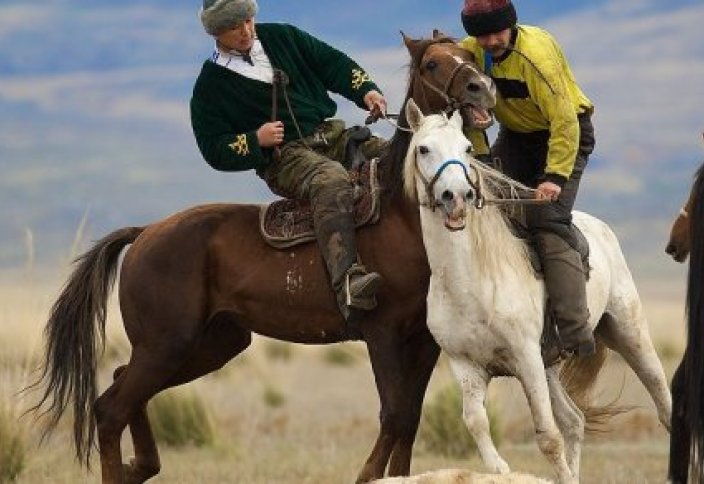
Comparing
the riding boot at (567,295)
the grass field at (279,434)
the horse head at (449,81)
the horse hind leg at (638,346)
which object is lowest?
the grass field at (279,434)

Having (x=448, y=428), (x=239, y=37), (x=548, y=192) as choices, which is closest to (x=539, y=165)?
(x=548, y=192)

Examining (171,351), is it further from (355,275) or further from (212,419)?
(212,419)

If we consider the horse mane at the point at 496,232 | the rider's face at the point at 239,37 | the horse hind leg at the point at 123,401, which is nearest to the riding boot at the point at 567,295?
the horse mane at the point at 496,232

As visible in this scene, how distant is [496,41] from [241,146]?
1731mm

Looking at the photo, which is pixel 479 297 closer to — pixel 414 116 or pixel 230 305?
pixel 414 116

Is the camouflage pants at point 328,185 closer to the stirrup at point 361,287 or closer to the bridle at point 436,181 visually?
the stirrup at point 361,287

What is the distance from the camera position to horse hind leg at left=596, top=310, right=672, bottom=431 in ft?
31.9

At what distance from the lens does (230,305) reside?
9945 mm

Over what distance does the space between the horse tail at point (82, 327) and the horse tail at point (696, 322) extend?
3.75m

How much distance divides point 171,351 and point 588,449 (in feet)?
21.3

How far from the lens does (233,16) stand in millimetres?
9773

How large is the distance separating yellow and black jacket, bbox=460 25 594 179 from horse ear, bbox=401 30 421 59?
0.25 m

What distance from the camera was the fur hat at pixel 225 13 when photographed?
9758 millimetres

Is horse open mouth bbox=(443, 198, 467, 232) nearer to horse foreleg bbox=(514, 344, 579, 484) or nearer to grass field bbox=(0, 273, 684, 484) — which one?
horse foreleg bbox=(514, 344, 579, 484)
